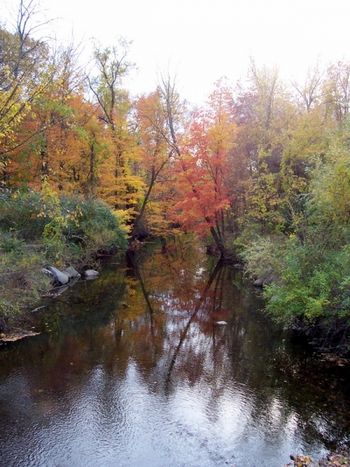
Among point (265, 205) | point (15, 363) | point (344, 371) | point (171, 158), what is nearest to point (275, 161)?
point (265, 205)

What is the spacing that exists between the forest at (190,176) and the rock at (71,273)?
0.53m

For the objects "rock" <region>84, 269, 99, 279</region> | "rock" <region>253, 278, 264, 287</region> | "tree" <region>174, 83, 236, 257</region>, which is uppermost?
"tree" <region>174, 83, 236, 257</region>

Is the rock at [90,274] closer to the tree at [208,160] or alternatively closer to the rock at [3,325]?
the tree at [208,160]

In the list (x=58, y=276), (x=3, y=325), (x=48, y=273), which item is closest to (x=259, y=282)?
(x=58, y=276)

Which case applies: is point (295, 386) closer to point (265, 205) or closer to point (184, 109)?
point (265, 205)

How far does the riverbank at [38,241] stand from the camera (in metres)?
11.2

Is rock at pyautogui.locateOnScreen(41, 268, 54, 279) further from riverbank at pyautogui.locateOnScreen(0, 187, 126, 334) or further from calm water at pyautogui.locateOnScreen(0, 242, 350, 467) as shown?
calm water at pyautogui.locateOnScreen(0, 242, 350, 467)

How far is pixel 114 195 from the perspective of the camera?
2802 centimetres

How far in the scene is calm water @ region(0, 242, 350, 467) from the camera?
6.34 meters

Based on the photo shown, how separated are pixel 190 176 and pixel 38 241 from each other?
10.2 m

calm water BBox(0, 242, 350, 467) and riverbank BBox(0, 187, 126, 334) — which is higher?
riverbank BBox(0, 187, 126, 334)

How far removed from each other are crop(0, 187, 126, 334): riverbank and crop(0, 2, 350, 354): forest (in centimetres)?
8

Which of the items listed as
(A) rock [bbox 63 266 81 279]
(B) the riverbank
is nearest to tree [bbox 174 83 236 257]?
(B) the riverbank

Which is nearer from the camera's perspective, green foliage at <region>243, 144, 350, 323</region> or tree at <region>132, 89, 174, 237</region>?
green foliage at <region>243, 144, 350, 323</region>
